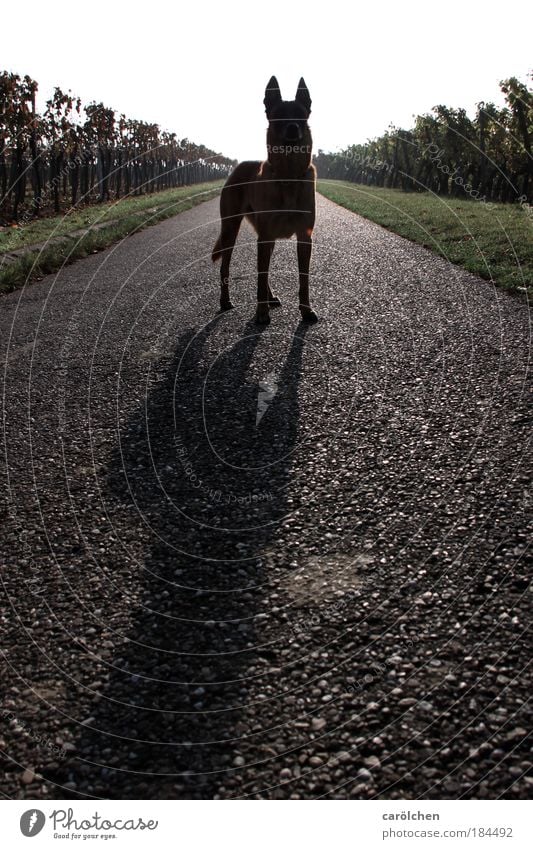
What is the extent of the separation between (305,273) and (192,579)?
195 inches

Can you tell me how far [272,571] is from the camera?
126 inches

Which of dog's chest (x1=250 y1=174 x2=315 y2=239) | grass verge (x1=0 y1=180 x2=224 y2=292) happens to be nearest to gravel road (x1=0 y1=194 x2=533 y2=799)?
dog's chest (x1=250 y1=174 x2=315 y2=239)

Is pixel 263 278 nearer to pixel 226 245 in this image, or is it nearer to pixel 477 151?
pixel 226 245

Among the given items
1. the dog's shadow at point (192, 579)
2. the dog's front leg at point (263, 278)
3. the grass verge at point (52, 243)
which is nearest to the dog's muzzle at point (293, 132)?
the dog's front leg at point (263, 278)

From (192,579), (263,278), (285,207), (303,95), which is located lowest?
(192,579)

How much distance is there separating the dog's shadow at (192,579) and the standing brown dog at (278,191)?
6.46ft

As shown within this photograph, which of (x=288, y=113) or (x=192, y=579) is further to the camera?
(x=288, y=113)

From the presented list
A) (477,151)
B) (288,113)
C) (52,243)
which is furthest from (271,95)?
(477,151)

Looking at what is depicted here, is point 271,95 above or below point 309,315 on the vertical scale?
above

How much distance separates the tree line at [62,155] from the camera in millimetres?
27781

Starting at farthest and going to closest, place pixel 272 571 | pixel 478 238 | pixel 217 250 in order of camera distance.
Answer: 1. pixel 478 238
2. pixel 217 250
3. pixel 272 571

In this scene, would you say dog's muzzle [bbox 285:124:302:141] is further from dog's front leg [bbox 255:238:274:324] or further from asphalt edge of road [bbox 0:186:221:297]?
asphalt edge of road [bbox 0:186:221:297]

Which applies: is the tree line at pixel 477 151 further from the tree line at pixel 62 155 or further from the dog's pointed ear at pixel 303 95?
the dog's pointed ear at pixel 303 95

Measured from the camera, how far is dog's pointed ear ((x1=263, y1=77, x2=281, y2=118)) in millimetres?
6457
